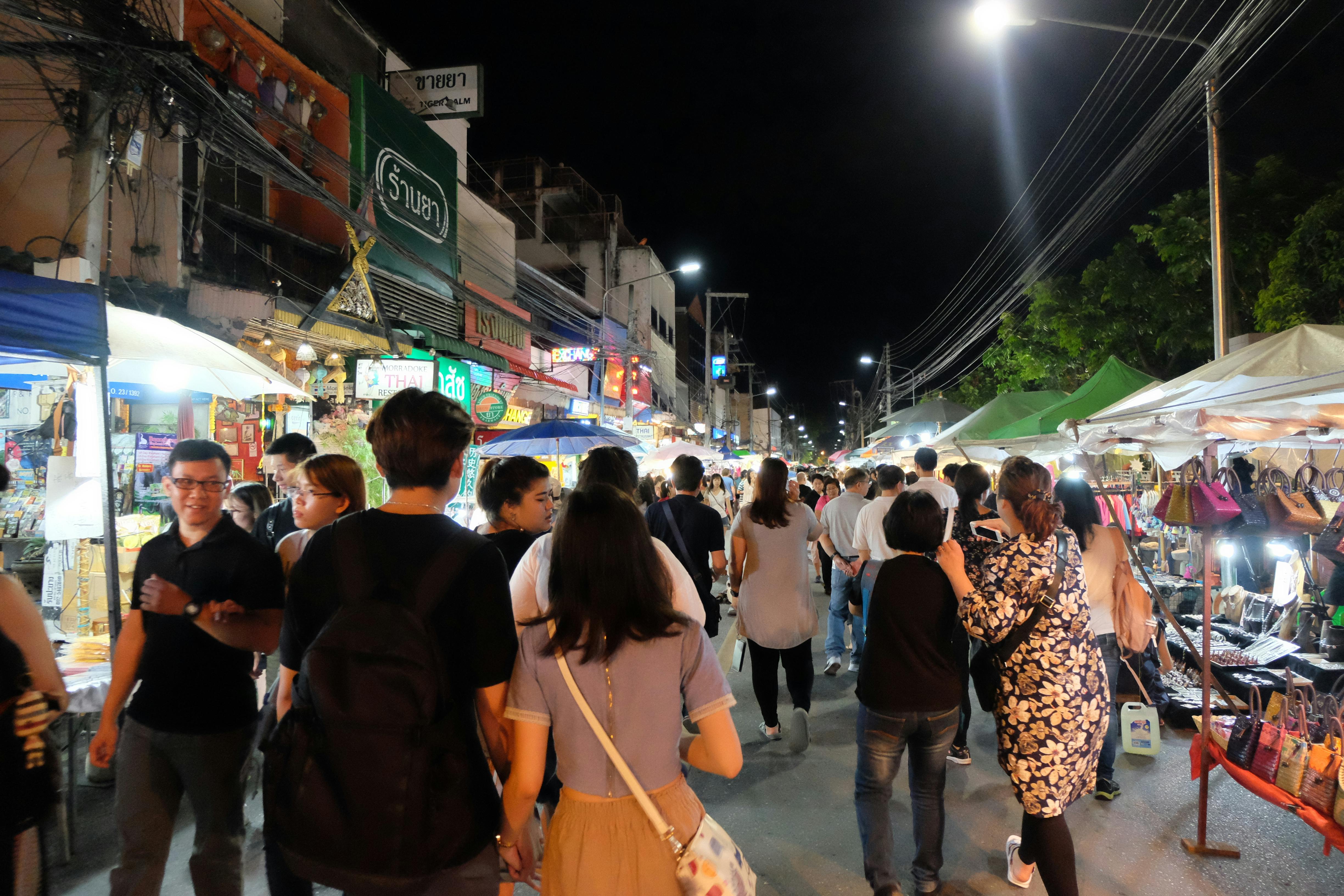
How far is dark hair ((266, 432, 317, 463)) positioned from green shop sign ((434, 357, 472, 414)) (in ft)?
19.0

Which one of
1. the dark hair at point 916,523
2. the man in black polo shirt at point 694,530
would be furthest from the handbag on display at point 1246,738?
the man in black polo shirt at point 694,530

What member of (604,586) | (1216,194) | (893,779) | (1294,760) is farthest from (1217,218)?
(604,586)

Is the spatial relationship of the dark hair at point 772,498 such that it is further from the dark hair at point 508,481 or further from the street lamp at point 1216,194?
the street lamp at point 1216,194

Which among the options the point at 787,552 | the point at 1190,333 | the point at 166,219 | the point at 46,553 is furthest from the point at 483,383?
the point at 1190,333

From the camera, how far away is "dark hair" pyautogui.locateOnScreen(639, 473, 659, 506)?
26.4 ft

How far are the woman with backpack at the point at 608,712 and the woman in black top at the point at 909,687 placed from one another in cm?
141

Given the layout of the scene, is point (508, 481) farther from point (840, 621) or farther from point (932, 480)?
point (840, 621)

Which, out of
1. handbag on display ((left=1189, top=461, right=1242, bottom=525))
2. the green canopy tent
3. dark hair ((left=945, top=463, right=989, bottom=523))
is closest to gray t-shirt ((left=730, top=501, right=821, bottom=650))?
dark hair ((left=945, top=463, right=989, bottom=523))

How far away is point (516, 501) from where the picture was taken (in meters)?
3.67

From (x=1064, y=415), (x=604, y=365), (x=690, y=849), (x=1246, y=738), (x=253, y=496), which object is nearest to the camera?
(x=690, y=849)

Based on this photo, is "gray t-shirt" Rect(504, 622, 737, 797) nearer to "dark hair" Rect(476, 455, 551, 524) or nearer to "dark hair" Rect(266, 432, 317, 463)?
"dark hair" Rect(476, 455, 551, 524)

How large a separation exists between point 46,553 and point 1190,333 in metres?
20.3

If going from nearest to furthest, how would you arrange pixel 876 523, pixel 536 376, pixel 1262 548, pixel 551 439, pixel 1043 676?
pixel 1043 676, pixel 876 523, pixel 1262 548, pixel 551 439, pixel 536 376

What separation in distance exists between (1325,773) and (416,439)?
4.56m
